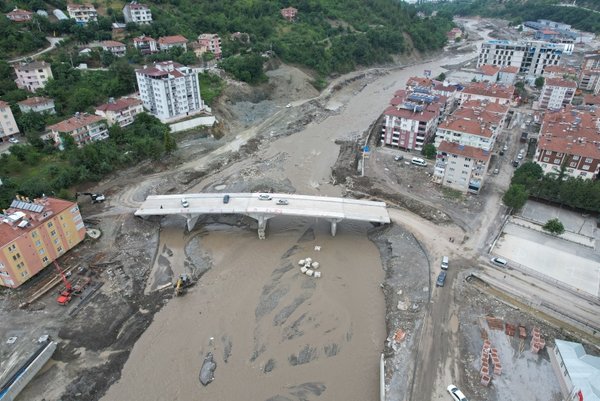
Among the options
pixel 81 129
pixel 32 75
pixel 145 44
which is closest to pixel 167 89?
pixel 81 129

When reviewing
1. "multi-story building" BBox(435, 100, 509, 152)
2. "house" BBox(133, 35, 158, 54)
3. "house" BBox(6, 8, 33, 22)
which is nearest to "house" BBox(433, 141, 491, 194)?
"multi-story building" BBox(435, 100, 509, 152)

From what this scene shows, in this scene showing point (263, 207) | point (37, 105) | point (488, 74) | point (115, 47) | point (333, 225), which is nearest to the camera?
point (333, 225)

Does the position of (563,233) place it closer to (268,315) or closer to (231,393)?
(268,315)

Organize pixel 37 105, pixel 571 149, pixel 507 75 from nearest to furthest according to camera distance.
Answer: pixel 571 149
pixel 37 105
pixel 507 75

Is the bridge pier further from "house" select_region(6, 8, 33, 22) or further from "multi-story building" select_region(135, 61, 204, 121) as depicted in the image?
"house" select_region(6, 8, 33, 22)

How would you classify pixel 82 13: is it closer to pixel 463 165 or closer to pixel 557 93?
pixel 463 165

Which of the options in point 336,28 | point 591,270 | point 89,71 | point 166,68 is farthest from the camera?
point 336,28

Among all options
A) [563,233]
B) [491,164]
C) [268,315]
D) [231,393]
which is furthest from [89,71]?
[563,233]

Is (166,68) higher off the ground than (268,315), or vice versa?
(166,68)
